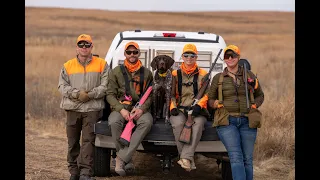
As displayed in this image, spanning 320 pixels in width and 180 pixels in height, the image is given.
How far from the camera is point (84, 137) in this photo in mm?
9125

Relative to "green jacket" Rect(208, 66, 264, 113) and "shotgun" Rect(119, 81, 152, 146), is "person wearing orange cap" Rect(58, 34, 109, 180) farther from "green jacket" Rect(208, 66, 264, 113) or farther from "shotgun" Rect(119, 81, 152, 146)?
"green jacket" Rect(208, 66, 264, 113)

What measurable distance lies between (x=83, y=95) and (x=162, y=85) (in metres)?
0.97

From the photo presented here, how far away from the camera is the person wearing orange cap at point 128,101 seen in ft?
28.8

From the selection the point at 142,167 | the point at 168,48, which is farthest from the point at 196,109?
the point at 142,167

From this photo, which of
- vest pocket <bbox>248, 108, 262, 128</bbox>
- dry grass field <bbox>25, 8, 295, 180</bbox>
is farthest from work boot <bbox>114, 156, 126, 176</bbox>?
vest pocket <bbox>248, 108, 262, 128</bbox>

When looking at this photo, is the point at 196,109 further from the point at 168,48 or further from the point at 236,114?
the point at 168,48

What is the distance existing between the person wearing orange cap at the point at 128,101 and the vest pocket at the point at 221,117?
0.98m

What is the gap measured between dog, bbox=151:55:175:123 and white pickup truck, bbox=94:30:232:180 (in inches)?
7.4

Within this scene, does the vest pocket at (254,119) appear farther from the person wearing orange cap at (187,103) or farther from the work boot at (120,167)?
the work boot at (120,167)

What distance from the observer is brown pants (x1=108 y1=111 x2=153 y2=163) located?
8.75m

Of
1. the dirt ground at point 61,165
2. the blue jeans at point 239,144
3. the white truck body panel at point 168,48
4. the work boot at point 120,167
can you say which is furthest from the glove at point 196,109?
the dirt ground at point 61,165

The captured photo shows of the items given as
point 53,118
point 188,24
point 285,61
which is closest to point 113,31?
point 188,24
